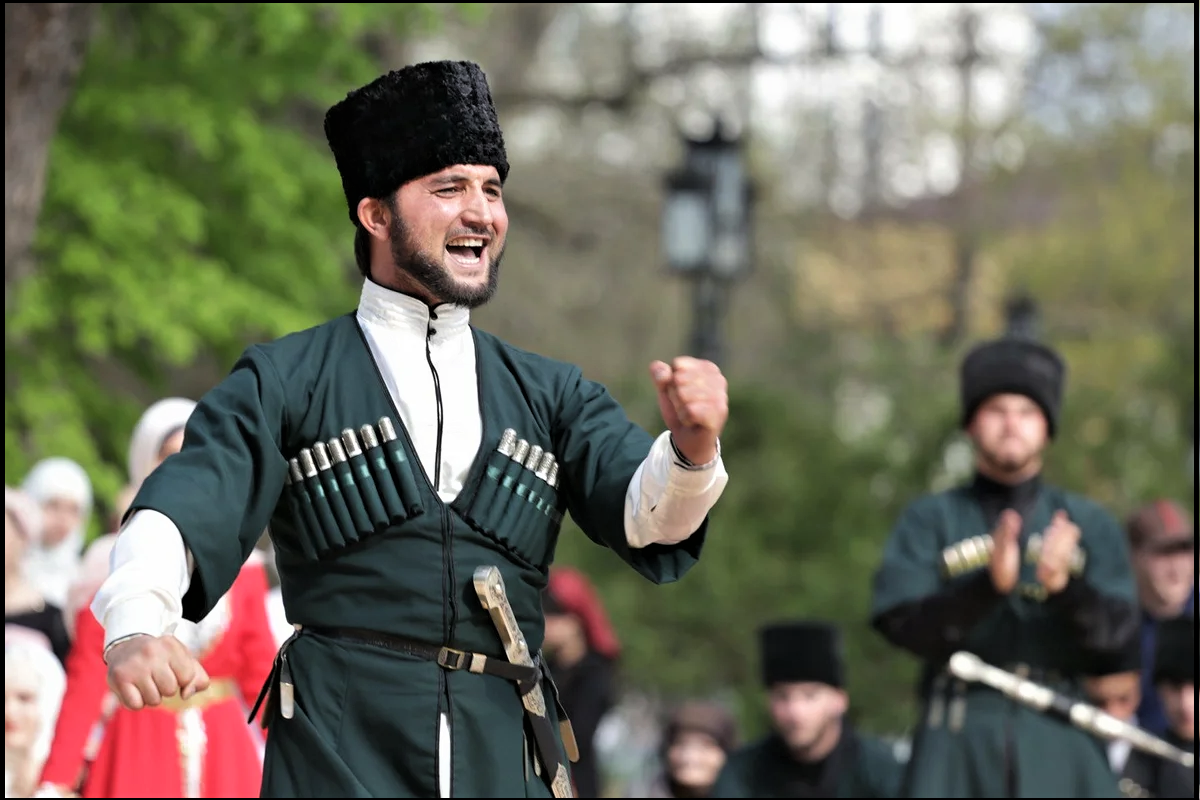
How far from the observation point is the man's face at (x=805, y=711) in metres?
8.60

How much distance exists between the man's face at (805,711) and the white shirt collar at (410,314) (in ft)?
14.7

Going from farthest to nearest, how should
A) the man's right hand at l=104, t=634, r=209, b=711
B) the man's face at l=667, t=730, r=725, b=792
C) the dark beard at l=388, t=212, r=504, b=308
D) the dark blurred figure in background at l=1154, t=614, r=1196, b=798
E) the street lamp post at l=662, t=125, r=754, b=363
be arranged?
1. the street lamp post at l=662, t=125, r=754, b=363
2. the man's face at l=667, t=730, r=725, b=792
3. the dark blurred figure in background at l=1154, t=614, r=1196, b=798
4. the dark beard at l=388, t=212, r=504, b=308
5. the man's right hand at l=104, t=634, r=209, b=711

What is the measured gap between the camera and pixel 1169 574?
10.1 metres

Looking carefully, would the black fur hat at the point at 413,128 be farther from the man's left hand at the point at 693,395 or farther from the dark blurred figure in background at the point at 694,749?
the dark blurred figure in background at the point at 694,749

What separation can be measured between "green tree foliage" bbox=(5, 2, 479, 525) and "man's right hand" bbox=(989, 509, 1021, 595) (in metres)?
6.19

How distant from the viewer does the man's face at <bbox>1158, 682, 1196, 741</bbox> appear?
8.66 meters

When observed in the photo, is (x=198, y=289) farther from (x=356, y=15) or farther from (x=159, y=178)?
(x=356, y=15)

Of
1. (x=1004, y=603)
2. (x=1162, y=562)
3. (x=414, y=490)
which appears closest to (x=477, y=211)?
(x=414, y=490)

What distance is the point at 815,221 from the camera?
2519cm

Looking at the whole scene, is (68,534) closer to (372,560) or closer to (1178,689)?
(1178,689)

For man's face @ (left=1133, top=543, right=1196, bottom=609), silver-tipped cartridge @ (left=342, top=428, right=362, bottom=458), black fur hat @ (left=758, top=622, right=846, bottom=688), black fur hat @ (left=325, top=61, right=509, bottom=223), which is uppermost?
black fur hat @ (left=325, top=61, right=509, bottom=223)

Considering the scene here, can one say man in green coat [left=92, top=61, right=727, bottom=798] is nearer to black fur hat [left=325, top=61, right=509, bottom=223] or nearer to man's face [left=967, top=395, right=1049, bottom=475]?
Answer: black fur hat [left=325, top=61, right=509, bottom=223]

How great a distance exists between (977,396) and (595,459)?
3248 mm

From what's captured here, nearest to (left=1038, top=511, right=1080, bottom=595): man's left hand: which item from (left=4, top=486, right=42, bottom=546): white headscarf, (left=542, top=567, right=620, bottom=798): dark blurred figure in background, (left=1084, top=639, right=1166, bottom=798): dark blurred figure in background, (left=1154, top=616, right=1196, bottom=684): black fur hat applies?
(left=1084, top=639, right=1166, bottom=798): dark blurred figure in background
